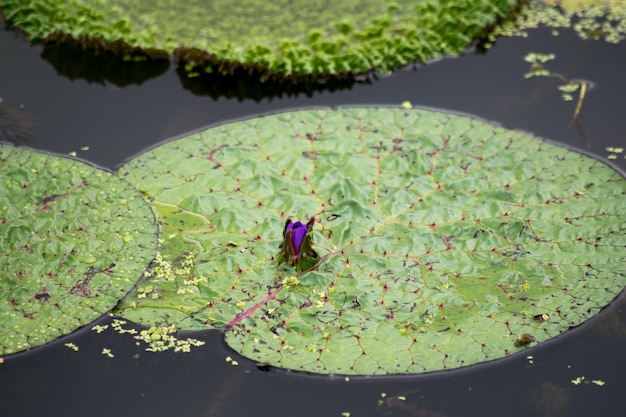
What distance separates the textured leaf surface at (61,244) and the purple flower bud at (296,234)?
885 millimetres

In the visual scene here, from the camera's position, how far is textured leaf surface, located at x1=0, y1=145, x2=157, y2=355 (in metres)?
4.80

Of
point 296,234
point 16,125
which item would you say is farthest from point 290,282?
point 16,125

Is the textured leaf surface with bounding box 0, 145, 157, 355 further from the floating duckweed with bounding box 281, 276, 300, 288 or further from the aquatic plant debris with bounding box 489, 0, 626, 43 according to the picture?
the aquatic plant debris with bounding box 489, 0, 626, 43

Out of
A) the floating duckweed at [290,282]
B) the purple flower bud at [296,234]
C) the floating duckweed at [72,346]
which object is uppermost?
the purple flower bud at [296,234]

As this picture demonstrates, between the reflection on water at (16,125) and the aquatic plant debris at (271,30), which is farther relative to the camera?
the aquatic plant debris at (271,30)

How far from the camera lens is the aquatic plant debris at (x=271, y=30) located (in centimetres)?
700

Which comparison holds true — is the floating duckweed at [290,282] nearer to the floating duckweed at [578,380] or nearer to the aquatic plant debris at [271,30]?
the floating duckweed at [578,380]

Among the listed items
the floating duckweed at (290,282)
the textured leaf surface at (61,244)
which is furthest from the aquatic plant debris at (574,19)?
the textured leaf surface at (61,244)

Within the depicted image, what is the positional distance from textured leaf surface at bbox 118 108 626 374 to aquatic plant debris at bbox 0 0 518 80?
928mm

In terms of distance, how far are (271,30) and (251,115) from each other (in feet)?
3.49

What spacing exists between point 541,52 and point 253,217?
11.2ft

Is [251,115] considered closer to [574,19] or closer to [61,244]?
[61,244]

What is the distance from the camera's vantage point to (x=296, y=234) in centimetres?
491

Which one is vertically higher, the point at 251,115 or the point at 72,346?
the point at 251,115
